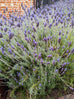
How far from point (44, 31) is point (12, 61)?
2.37 feet

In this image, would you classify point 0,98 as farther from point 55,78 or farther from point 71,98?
point 71,98

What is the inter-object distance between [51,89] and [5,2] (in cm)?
471

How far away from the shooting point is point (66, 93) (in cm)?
192

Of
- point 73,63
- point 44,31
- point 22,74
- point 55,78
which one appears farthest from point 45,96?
point 44,31

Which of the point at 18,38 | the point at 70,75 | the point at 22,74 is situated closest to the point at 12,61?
the point at 22,74

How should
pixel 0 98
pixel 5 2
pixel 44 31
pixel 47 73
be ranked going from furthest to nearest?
pixel 5 2 < pixel 44 31 < pixel 0 98 < pixel 47 73

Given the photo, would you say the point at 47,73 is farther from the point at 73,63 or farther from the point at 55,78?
the point at 73,63

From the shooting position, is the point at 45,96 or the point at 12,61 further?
the point at 12,61

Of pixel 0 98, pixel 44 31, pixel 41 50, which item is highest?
pixel 44 31

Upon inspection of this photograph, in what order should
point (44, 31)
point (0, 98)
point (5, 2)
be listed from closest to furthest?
point (0, 98) < point (44, 31) < point (5, 2)

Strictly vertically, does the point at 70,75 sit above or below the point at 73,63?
below

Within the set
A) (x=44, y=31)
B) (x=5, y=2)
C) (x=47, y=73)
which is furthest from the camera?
(x=5, y=2)

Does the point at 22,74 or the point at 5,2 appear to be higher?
the point at 5,2

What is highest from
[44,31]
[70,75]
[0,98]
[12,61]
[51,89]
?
[44,31]
